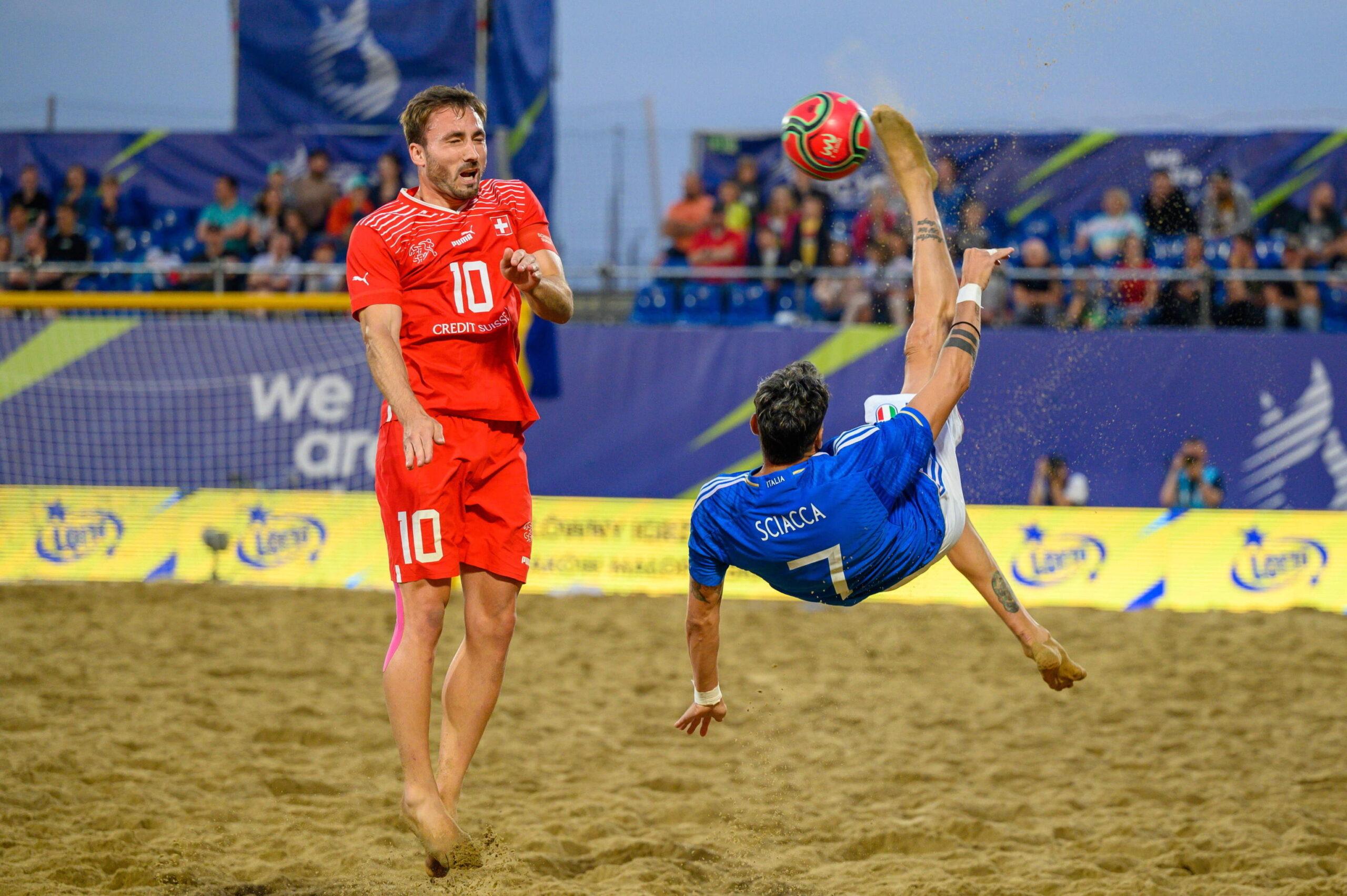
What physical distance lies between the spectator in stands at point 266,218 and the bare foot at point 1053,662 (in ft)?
32.4

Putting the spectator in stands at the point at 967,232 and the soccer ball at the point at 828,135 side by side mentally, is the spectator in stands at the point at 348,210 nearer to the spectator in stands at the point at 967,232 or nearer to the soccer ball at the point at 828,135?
the spectator in stands at the point at 967,232

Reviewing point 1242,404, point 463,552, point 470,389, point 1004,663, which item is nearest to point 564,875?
point 463,552

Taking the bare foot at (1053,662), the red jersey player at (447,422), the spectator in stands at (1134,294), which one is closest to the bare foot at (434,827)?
the red jersey player at (447,422)

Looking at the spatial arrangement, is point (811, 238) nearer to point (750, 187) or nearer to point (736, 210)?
point (736, 210)

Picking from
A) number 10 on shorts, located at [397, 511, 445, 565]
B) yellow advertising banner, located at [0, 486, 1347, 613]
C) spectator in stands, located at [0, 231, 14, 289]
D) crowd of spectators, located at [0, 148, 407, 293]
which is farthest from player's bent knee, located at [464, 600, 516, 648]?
spectator in stands, located at [0, 231, 14, 289]

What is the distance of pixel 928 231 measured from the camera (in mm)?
4512

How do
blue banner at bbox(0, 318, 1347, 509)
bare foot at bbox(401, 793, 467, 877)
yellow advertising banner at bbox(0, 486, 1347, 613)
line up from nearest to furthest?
bare foot at bbox(401, 793, 467, 877) < yellow advertising banner at bbox(0, 486, 1347, 613) < blue banner at bbox(0, 318, 1347, 509)

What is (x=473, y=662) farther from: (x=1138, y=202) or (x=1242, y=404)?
(x=1138, y=202)

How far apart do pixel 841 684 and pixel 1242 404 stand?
16.0ft

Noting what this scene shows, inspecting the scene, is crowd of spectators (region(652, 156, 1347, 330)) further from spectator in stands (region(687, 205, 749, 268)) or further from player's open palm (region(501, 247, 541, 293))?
player's open palm (region(501, 247, 541, 293))

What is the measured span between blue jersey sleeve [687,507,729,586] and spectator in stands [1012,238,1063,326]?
7.57 m

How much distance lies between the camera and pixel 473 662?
4.11 metres

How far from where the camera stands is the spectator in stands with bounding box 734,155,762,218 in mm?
12500

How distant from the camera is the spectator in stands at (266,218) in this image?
12.4 meters
